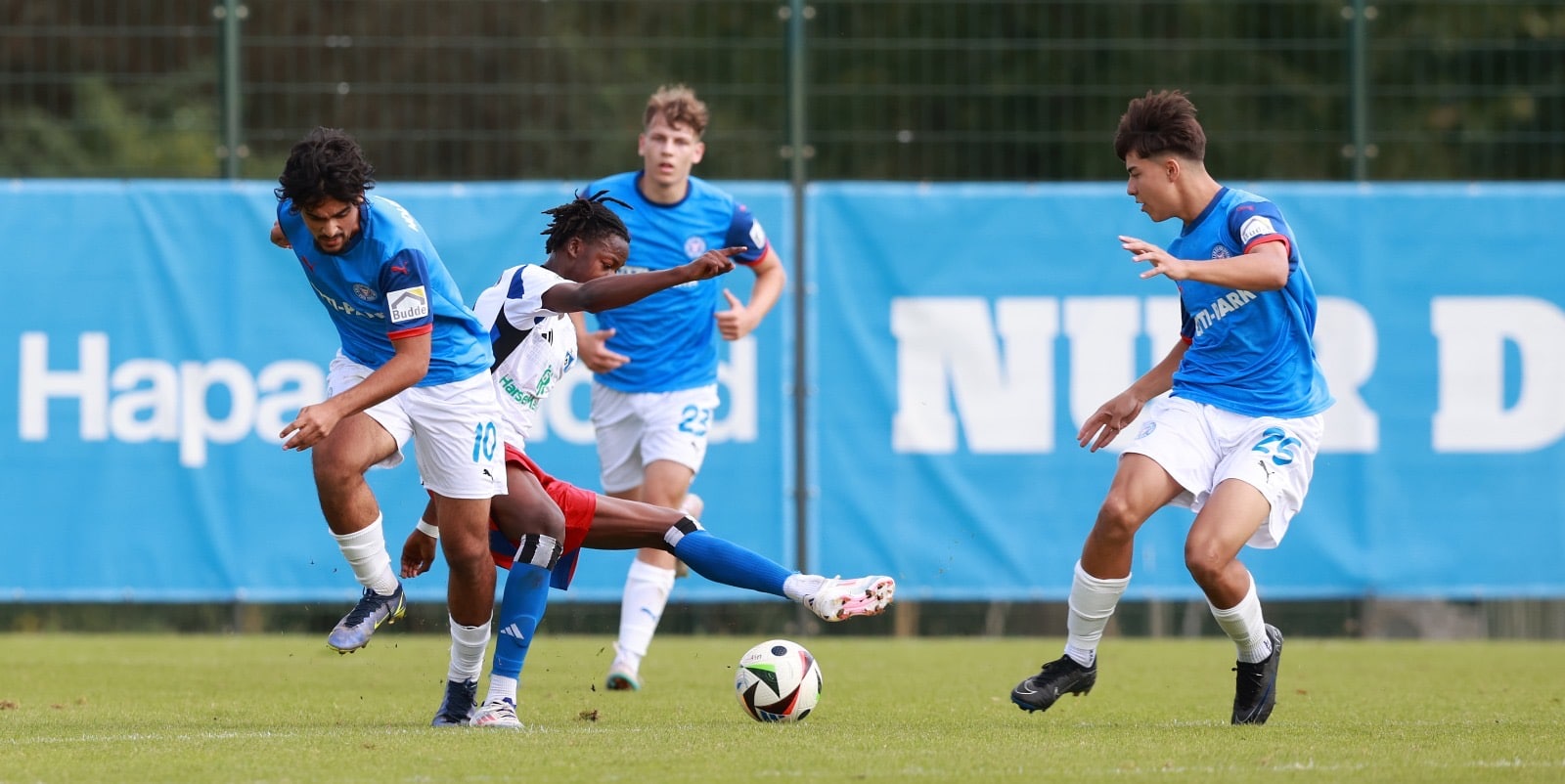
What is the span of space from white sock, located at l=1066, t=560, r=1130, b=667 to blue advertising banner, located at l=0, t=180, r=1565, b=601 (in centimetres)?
433

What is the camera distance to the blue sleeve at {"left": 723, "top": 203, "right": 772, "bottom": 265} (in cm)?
905

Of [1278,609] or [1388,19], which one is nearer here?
[1278,609]

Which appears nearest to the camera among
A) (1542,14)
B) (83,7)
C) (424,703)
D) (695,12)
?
(424,703)

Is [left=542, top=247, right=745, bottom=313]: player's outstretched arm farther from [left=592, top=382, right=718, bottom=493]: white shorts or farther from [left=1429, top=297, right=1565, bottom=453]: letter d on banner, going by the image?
[left=1429, top=297, right=1565, bottom=453]: letter d on banner

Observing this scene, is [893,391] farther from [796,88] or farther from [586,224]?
[586,224]

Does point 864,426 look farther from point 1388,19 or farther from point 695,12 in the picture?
point 1388,19

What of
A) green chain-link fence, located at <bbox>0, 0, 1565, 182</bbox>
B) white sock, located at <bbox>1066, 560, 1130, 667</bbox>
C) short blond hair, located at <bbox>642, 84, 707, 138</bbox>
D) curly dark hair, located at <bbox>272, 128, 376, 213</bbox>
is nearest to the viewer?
curly dark hair, located at <bbox>272, 128, 376, 213</bbox>

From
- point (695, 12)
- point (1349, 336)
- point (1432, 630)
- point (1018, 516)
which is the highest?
point (695, 12)

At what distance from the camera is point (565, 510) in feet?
22.4

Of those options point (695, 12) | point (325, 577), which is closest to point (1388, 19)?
point (695, 12)

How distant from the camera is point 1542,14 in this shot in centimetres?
1535

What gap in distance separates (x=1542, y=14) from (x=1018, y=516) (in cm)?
728

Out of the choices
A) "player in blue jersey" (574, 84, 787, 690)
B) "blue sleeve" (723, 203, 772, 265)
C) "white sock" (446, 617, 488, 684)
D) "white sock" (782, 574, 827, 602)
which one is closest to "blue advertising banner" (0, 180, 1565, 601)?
"blue sleeve" (723, 203, 772, 265)

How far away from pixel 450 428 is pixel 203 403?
467 centimetres
